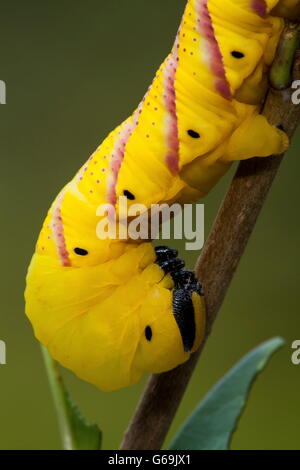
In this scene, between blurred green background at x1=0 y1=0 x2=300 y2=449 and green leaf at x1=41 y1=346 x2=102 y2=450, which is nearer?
green leaf at x1=41 y1=346 x2=102 y2=450

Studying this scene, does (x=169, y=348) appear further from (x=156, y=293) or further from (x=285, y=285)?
(x=285, y=285)

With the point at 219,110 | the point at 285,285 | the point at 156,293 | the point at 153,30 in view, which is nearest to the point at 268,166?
the point at 219,110

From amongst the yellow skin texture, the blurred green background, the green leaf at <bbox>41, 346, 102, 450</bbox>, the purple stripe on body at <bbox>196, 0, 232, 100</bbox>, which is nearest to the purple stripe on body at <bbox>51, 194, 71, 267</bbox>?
the yellow skin texture

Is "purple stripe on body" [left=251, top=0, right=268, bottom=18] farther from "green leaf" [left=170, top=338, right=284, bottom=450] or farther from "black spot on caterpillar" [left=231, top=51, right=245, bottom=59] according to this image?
"green leaf" [left=170, top=338, right=284, bottom=450]

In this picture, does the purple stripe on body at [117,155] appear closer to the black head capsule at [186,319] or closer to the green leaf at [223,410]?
the black head capsule at [186,319]

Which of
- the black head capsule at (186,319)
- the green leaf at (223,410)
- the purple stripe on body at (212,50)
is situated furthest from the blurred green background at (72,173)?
the purple stripe on body at (212,50)

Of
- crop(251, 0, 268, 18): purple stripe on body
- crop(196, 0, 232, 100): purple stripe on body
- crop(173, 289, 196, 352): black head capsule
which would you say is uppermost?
crop(251, 0, 268, 18): purple stripe on body
